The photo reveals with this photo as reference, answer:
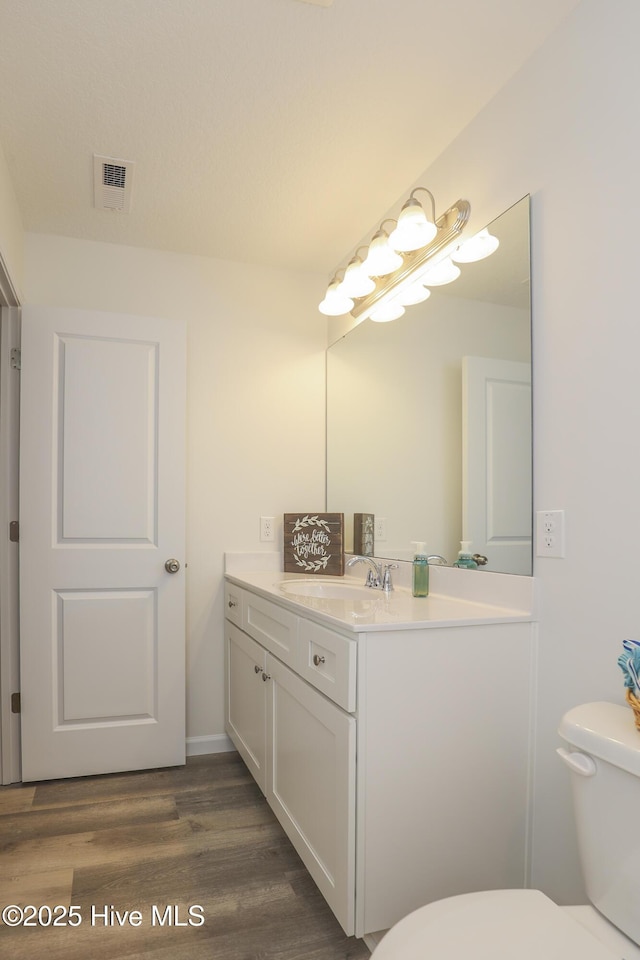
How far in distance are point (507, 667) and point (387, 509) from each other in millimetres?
949

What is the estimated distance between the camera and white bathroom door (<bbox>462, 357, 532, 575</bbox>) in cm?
162

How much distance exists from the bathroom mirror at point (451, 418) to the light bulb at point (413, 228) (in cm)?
17

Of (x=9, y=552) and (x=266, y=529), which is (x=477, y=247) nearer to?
(x=266, y=529)

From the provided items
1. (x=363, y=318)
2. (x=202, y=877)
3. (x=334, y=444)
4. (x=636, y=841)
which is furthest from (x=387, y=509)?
(x=636, y=841)

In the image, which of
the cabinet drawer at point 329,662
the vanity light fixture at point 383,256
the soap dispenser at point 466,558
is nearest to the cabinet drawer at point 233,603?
the cabinet drawer at point 329,662

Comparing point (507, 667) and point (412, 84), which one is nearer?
point (507, 667)

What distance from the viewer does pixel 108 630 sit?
252cm

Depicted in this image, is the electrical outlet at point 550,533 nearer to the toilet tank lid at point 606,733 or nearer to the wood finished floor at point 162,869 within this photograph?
the toilet tank lid at point 606,733

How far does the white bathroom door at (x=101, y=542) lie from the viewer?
2.44m

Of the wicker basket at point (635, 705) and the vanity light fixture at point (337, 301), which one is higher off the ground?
the vanity light fixture at point (337, 301)

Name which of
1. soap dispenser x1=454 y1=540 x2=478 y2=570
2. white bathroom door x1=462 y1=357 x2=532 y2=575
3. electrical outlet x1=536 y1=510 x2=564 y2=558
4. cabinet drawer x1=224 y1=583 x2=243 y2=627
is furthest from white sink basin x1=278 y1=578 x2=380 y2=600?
electrical outlet x1=536 y1=510 x2=564 y2=558

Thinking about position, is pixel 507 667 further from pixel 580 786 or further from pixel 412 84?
pixel 412 84

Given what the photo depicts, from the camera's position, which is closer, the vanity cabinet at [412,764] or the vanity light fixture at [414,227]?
the vanity cabinet at [412,764]

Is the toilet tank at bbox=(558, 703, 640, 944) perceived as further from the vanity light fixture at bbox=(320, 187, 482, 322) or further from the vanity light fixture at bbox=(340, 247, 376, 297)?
the vanity light fixture at bbox=(340, 247, 376, 297)
